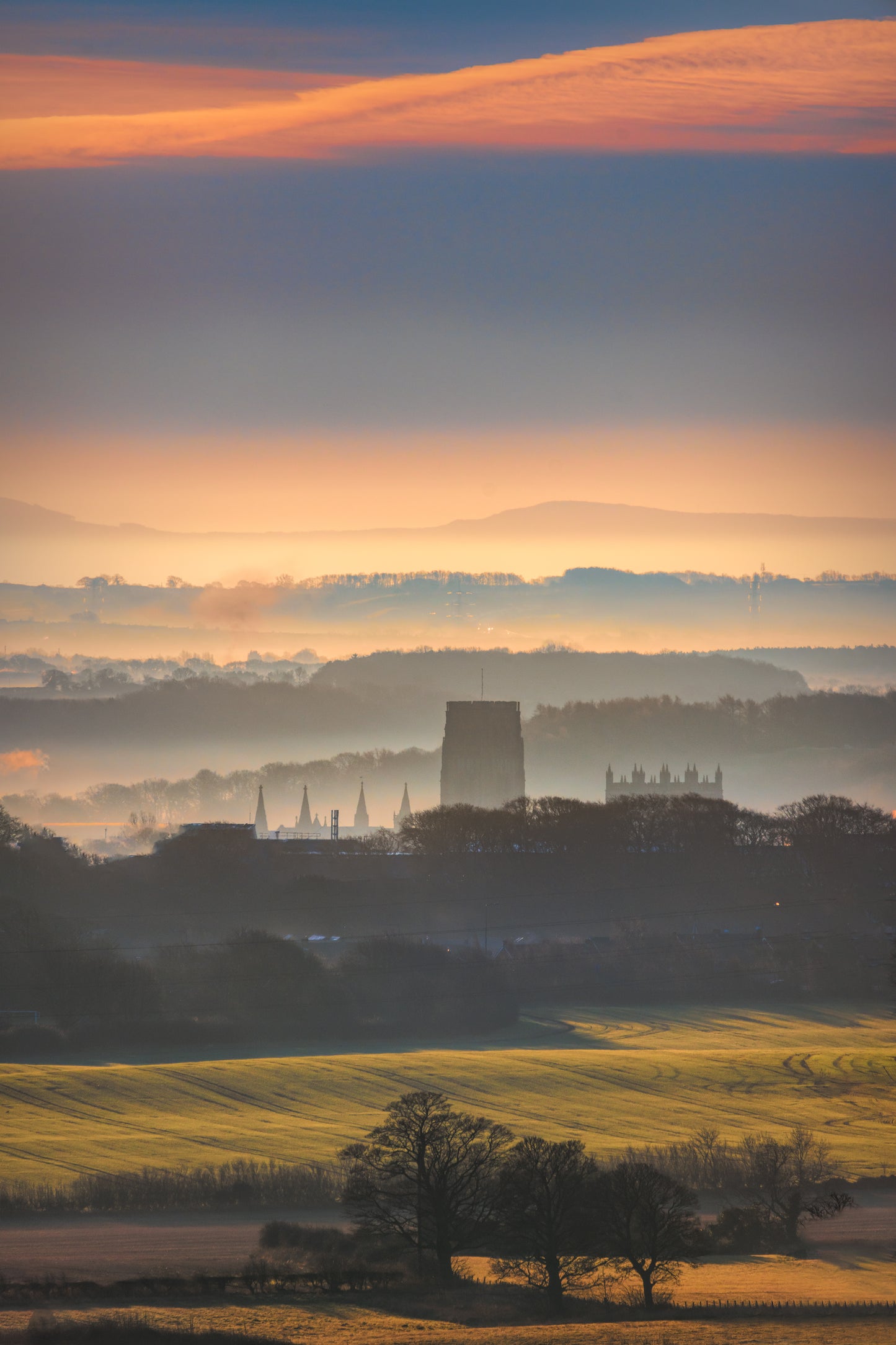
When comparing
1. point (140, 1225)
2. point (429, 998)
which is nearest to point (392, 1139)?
point (140, 1225)

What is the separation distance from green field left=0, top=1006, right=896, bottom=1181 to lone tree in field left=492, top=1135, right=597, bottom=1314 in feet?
52.7

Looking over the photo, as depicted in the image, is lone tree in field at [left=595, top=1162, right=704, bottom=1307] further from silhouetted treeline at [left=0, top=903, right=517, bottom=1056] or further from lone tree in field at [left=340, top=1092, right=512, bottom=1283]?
silhouetted treeline at [left=0, top=903, right=517, bottom=1056]

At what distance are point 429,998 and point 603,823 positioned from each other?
60.3 meters

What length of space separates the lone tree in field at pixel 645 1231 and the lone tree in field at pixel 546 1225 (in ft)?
2.12

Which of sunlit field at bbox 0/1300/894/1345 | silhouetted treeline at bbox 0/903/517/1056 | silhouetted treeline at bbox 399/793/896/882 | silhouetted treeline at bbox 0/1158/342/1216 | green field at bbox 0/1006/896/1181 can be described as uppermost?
silhouetted treeline at bbox 399/793/896/882

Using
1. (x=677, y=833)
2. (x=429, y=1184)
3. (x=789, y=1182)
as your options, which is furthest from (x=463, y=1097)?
(x=677, y=833)

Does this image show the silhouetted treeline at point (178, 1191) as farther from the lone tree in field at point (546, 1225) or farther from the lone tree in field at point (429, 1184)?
the lone tree in field at point (546, 1225)

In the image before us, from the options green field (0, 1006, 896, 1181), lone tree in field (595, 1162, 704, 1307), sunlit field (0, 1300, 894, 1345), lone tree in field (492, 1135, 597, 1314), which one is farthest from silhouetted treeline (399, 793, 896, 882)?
sunlit field (0, 1300, 894, 1345)

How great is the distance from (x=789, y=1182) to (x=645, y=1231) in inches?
523

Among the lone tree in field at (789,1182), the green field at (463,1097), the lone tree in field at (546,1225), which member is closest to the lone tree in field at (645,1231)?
the lone tree in field at (546,1225)

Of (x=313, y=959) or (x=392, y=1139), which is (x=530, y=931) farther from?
(x=392, y=1139)

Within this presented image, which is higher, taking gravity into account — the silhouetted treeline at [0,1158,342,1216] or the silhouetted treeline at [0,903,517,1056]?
the silhouetted treeline at [0,903,517,1056]

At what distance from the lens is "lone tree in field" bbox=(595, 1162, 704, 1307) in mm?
52969

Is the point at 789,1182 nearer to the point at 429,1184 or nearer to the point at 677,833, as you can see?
the point at 429,1184
